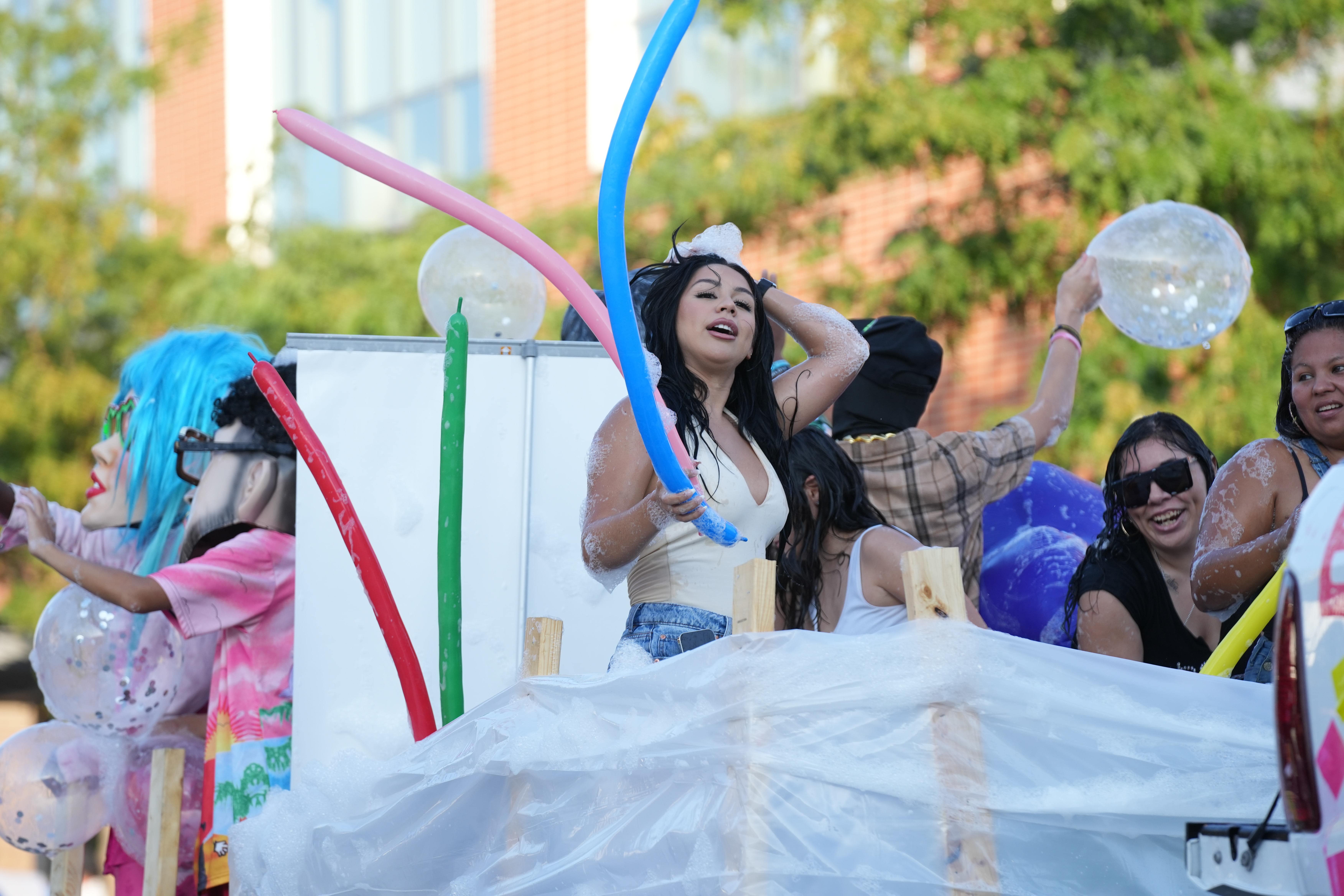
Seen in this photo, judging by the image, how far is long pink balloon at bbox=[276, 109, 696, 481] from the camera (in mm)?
2479

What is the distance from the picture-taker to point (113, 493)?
155 inches

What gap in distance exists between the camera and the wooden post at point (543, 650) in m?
2.65

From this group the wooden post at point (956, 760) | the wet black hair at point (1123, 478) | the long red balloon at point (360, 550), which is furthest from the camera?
the wet black hair at point (1123, 478)

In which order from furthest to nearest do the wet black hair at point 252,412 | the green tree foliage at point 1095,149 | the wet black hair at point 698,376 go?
1. the green tree foliage at point 1095,149
2. the wet black hair at point 252,412
3. the wet black hair at point 698,376

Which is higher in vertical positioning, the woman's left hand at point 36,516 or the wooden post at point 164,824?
the woman's left hand at point 36,516

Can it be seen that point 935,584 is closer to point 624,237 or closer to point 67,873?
point 624,237

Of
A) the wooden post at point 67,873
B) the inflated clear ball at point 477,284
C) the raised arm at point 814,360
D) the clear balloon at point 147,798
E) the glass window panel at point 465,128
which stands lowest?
the wooden post at point 67,873

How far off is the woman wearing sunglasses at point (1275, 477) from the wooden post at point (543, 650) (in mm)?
1209

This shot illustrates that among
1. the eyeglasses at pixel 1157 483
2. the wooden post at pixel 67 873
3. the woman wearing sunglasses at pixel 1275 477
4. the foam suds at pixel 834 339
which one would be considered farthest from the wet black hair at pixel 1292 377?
the wooden post at pixel 67 873

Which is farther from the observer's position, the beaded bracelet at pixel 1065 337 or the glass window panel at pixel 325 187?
the glass window panel at pixel 325 187

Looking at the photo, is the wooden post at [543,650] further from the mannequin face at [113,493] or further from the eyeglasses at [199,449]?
the mannequin face at [113,493]

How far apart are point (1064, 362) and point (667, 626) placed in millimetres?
1613

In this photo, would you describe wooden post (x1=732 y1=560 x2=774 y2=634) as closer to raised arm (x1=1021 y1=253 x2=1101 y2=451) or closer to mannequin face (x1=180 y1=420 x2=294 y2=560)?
raised arm (x1=1021 y1=253 x2=1101 y2=451)

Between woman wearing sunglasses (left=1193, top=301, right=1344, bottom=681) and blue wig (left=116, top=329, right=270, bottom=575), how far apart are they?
2429 mm
